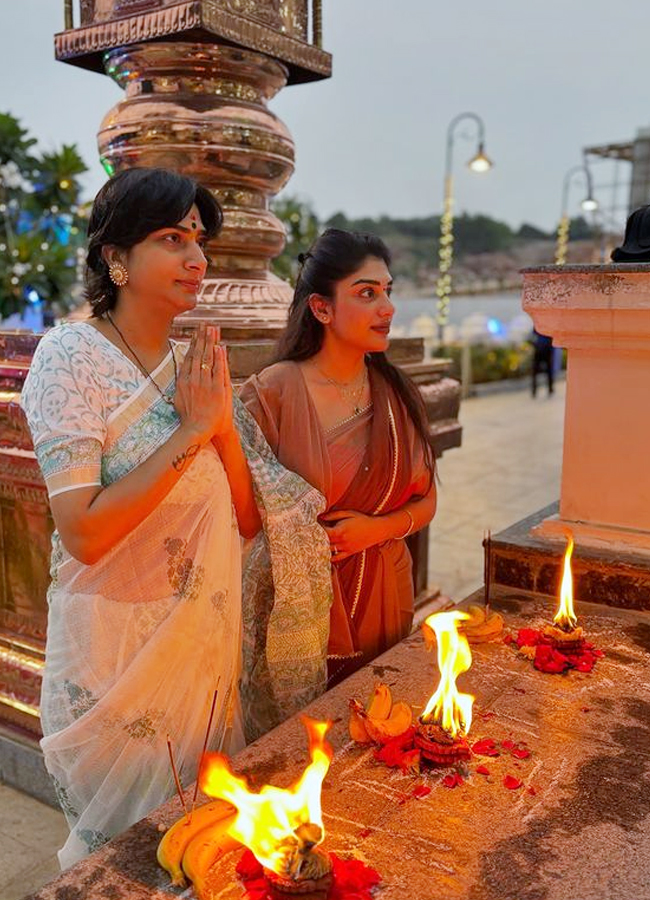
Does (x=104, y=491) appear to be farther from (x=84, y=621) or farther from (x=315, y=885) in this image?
(x=315, y=885)

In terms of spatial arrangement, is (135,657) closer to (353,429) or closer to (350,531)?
(350,531)

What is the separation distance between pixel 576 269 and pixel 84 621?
161 cm

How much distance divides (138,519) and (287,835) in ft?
2.18

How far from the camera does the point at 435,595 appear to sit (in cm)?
373

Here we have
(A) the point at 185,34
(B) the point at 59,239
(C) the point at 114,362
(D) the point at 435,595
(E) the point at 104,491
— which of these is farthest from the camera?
(B) the point at 59,239

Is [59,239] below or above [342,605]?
above

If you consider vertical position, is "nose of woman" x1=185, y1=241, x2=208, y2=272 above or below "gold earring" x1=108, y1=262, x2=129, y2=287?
above

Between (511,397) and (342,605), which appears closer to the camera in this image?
(342,605)

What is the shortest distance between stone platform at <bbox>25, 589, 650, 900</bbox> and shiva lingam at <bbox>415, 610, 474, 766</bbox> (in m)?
0.04

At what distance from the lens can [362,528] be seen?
2.06 m

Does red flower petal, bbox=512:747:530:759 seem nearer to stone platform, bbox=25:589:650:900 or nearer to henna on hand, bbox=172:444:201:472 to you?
stone platform, bbox=25:589:650:900

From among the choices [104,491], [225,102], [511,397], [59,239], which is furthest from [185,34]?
[511,397]

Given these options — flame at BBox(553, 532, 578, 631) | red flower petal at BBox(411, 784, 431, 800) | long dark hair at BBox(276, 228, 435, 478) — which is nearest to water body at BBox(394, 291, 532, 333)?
long dark hair at BBox(276, 228, 435, 478)

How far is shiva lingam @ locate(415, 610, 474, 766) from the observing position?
4.56ft
